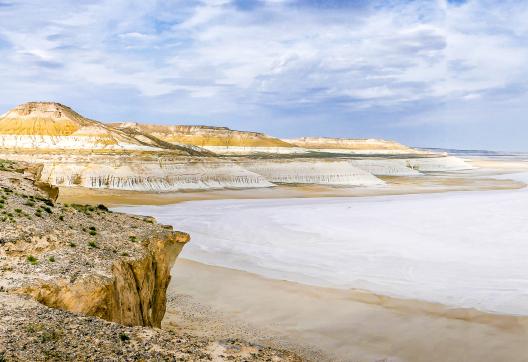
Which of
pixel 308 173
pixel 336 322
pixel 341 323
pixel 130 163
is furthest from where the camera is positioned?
pixel 308 173

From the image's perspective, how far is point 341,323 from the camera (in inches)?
666

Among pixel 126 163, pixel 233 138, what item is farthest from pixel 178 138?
pixel 126 163

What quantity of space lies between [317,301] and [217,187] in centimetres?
5088

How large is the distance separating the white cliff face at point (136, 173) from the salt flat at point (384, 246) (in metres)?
20.2

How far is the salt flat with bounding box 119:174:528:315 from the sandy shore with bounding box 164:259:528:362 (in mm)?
1519

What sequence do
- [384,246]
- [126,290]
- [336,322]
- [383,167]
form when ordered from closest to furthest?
[126,290]
[336,322]
[384,246]
[383,167]

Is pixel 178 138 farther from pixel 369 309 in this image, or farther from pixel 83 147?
pixel 369 309

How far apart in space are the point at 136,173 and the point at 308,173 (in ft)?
100

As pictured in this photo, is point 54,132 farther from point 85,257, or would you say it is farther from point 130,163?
point 85,257

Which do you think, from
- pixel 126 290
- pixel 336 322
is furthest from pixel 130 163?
pixel 126 290

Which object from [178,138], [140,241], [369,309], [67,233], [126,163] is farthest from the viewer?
[178,138]

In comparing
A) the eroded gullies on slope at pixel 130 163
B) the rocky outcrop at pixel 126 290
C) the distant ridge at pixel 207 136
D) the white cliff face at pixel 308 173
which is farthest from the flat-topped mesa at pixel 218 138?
the rocky outcrop at pixel 126 290

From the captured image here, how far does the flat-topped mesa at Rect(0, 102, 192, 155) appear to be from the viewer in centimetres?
8531

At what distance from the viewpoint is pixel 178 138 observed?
16962cm
